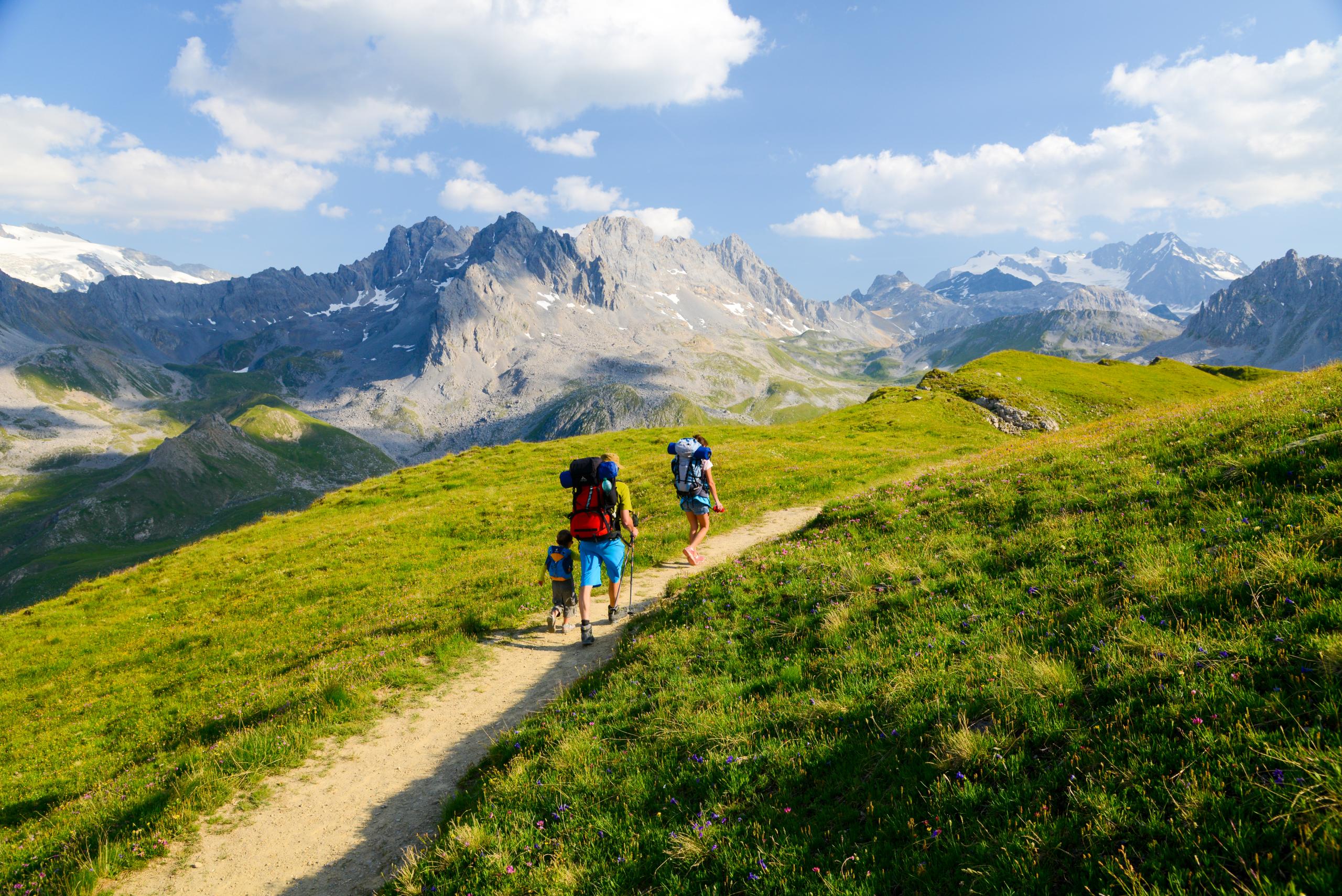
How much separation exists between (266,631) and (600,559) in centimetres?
1277

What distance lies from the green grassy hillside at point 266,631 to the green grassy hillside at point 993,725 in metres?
5.23

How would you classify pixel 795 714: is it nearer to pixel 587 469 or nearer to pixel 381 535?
pixel 587 469

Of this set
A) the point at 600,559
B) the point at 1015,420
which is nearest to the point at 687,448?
the point at 600,559

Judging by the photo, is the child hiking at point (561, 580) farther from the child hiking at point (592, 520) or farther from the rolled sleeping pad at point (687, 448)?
the rolled sleeping pad at point (687, 448)

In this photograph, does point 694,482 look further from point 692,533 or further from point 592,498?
point 592,498

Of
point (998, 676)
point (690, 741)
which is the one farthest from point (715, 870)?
point (998, 676)

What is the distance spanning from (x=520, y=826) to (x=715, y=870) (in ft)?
9.35

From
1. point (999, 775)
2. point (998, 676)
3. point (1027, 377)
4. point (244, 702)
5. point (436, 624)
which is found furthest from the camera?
point (1027, 377)

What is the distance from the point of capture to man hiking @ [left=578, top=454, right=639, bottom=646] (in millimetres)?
15125

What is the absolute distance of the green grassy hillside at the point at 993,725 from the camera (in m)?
4.81

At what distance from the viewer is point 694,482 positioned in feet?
66.9

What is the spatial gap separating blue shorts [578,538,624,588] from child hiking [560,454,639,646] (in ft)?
0.05

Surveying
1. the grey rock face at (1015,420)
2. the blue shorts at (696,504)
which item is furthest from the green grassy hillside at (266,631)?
the grey rock face at (1015,420)

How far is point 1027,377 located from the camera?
70000 mm
